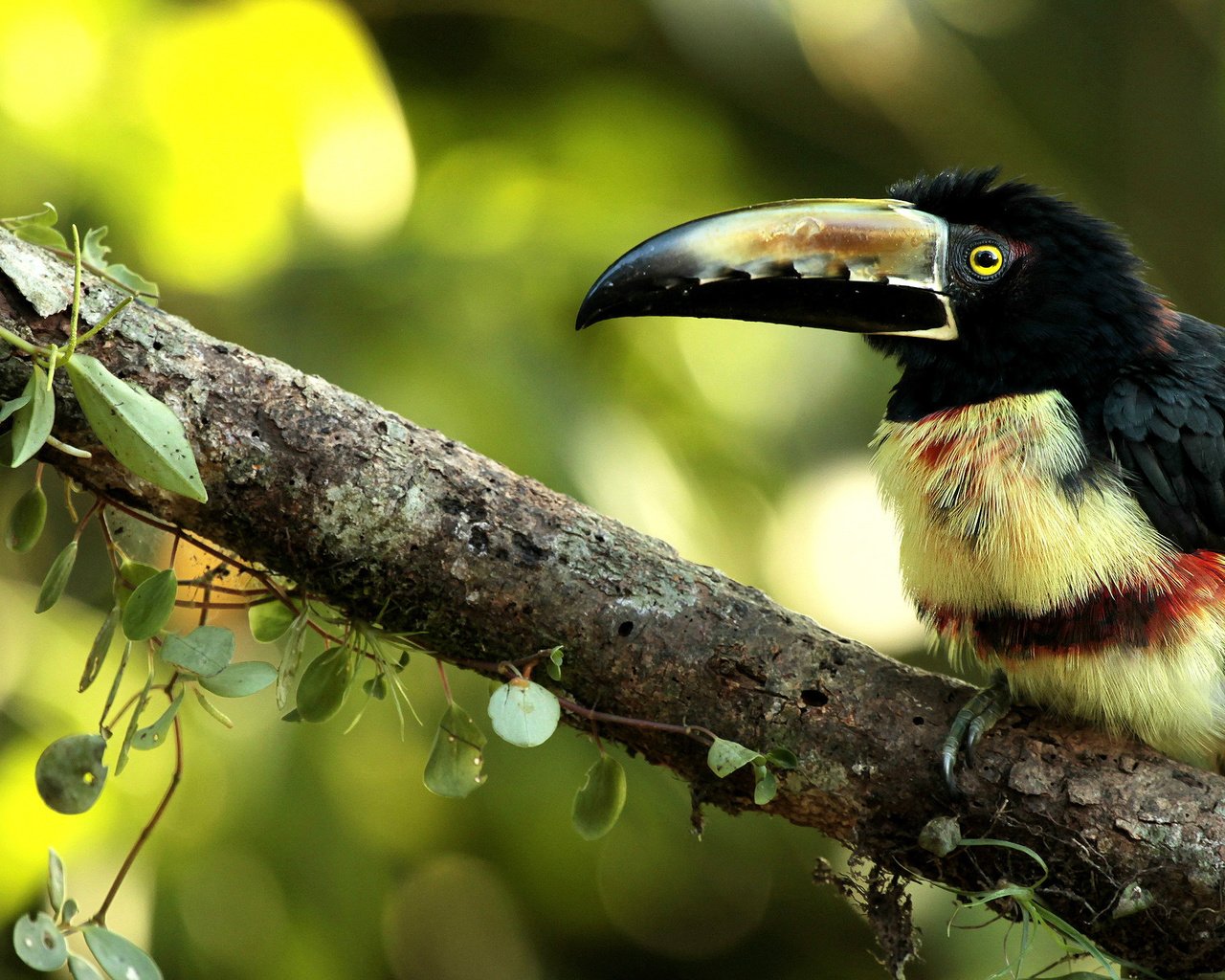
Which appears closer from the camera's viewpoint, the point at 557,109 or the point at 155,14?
the point at 155,14

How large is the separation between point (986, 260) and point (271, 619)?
4.21 ft

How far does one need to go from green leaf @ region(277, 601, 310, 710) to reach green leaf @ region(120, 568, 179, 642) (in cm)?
16

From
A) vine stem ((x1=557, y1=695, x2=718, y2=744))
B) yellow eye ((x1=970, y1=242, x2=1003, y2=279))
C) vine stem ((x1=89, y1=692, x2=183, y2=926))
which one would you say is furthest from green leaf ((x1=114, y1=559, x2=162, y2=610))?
yellow eye ((x1=970, y1=242, x2=1003, y2=279))

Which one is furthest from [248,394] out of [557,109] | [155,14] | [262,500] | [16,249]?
[557,109]

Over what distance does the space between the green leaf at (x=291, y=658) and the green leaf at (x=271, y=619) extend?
0.06 meters

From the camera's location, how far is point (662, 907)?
4641mm

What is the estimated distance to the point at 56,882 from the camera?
1403 mm

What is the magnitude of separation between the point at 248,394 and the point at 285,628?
341 millimetres

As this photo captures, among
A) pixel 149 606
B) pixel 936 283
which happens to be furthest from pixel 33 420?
pixel 936 283

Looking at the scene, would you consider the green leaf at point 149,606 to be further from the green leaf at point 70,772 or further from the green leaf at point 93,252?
the green leaf at point 93,252

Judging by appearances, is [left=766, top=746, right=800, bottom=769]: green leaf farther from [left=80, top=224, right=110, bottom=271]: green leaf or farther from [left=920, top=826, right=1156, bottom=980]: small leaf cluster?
[left=80, top=224, right=110, bottom=271]: green leaf

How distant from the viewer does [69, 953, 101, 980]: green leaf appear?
4.53 ft

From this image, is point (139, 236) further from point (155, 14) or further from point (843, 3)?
point (843, 3)

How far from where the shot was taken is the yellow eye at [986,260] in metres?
2.17
